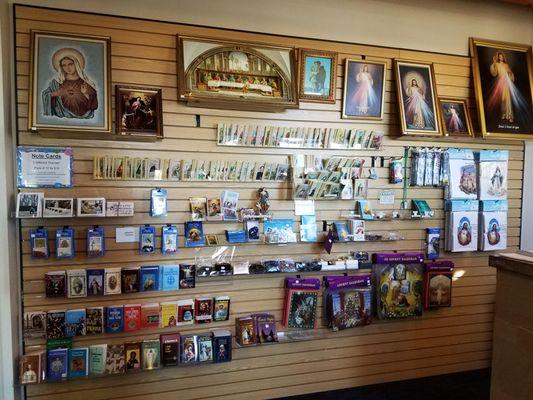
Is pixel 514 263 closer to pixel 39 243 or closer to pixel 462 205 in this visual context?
pixel 462 205

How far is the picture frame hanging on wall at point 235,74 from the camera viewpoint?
259 centimetres

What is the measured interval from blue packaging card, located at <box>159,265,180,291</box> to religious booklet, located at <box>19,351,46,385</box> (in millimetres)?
874

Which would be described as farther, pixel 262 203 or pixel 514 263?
pixel 262 203

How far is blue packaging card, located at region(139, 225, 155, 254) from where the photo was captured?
2.60 meters

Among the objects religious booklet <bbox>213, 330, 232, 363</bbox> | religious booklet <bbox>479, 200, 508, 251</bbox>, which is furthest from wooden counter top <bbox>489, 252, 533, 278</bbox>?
religious booklet <bbox>479, 200, 508, 251</bbox>

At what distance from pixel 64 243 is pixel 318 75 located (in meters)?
2.18

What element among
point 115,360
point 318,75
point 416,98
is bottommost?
point 115,360

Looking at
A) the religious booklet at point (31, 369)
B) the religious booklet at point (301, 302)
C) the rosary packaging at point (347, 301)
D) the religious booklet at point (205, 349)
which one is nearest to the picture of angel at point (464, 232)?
the rosary packaging at point (347, 301)

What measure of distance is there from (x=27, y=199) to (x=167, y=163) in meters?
0.89

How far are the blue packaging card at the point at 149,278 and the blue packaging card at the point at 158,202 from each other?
0.38 m

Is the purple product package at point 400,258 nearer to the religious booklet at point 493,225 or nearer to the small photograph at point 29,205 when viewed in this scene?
the religious booklet at point 493,225

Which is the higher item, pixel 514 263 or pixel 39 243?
pixel 514 263

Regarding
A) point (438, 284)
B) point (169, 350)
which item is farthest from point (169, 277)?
point (438, 284)

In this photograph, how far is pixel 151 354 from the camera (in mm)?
2613
